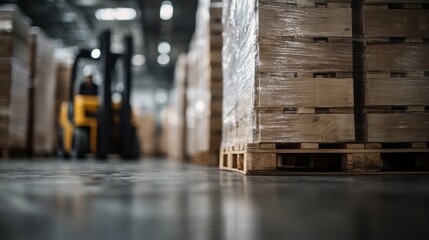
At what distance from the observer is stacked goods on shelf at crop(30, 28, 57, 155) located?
9.88 m

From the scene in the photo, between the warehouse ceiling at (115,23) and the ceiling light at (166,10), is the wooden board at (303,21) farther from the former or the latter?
the ceiling light at (166,10)

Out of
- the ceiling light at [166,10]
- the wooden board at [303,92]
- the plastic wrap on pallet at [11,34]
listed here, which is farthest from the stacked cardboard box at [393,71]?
the ceiling light at [166,10]

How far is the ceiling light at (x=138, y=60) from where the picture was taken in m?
20.1

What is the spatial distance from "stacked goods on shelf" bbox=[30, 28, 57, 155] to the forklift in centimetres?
140

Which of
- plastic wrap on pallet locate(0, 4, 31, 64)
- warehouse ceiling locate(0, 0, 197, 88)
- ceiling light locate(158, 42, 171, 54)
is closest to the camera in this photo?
plastic wrap on pallet locate(0, 4, 31, 64)

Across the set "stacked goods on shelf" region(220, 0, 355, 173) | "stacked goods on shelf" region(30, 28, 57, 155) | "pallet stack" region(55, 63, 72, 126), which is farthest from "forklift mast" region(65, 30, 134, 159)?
"stacked goods on shelf" region(220, 0, 355, 173)

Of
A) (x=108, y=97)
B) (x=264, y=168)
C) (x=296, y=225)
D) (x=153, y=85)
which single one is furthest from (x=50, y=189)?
(x=153, y=85)

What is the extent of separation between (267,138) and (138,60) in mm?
18046

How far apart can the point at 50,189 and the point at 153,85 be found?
24.4 meters

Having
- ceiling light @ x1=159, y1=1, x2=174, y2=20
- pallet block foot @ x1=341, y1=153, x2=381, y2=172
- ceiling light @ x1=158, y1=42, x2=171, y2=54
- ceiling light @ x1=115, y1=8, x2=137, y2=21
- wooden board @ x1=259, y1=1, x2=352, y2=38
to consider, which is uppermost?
ceiling light @ x1=115, y1=8, x2=137, y2=21

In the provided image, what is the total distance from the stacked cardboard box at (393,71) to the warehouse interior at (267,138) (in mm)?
10

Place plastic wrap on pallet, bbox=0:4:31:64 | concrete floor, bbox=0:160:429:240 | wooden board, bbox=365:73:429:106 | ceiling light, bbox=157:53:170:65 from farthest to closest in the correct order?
1. ceiling light, bbox=157:53:170:65
2. plastic wrap on pallet, bbox=0:4:31:64
3. wooden board, bbox=365:73:429:106
4. concrete floor, bbox=0:160:429:240

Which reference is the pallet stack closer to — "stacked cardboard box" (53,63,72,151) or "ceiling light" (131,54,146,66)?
"stacked cardboard box" (53,63,72,151)

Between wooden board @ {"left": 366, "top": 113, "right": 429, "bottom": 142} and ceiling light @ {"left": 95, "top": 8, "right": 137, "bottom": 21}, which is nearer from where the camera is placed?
wooden board @ {"left": 366, "top": 113, "right": 429, "bottom": 142}
